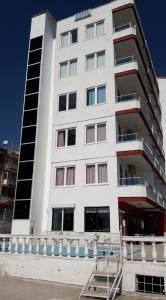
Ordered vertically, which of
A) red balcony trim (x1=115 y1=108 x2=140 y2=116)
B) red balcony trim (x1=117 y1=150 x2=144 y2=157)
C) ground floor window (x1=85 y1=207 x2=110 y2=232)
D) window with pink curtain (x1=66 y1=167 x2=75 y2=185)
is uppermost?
red balcony trim (x1=115 y1=108 x2=140 y2=116)

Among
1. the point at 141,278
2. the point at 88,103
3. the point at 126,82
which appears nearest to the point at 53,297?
the point at 141,278

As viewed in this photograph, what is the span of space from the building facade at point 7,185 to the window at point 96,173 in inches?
1218

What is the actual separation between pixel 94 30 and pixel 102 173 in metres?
16.1

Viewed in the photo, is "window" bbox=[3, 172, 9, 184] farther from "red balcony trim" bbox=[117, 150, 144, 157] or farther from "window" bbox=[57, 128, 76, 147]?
"red balcony trim" bbox=[117, 150, 144, 157]

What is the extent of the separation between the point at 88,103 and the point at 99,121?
2.64 meters

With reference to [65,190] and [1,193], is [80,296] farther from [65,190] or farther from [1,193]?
[1,193]

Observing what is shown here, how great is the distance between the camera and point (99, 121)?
90.9 feet

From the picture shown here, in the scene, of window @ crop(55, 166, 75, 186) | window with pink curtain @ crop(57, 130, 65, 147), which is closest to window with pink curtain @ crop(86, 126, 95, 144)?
window with pink curtain @ crop(57, 130, 65, 147)

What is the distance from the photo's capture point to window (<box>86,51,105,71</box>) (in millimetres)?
30031

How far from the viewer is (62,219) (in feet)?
88.1

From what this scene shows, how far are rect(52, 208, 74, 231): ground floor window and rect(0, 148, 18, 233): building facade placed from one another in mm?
28382

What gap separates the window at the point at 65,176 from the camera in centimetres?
2781

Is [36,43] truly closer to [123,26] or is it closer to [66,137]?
[123,26]

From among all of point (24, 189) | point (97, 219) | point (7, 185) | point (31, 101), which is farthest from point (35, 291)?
point (7, 185)
